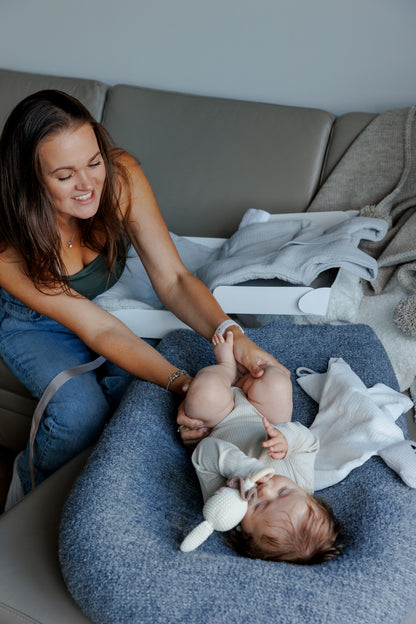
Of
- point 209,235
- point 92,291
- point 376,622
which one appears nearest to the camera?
point 376,622

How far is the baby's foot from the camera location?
1.24 metres

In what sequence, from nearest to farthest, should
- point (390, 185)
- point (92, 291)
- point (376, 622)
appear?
point (376, 622)
point (92, 291)
point (390, 185)

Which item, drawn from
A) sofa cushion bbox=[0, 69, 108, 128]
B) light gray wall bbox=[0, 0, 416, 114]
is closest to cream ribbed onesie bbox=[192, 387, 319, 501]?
light gray wall bbox=[0, 0, 416, 114]

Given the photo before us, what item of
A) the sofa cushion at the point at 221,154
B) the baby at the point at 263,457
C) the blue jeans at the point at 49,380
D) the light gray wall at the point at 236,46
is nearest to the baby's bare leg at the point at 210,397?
the baby at the point at 263,457

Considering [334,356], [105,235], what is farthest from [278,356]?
[105,235]

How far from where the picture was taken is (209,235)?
201cm

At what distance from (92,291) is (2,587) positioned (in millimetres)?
747

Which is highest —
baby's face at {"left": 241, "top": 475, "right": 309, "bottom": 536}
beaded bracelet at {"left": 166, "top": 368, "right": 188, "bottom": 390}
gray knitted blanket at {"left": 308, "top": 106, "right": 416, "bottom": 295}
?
gray knitted blanket at {"left": 308, "top": 106, "right": 416, "bottom": 295}

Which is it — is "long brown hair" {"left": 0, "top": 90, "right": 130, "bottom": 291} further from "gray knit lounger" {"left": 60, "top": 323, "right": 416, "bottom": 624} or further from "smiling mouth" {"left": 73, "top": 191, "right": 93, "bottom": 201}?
"gray knit lounger" {"left": 60, "top": 323, "right": 416, "bottom": 624}

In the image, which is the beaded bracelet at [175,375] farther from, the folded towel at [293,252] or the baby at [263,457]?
the folded towel at [293,252]

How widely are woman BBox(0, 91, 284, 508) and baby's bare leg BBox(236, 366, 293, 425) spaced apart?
46mm

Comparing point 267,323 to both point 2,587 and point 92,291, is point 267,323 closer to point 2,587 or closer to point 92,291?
point 92,291

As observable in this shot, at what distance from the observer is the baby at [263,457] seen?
961mm

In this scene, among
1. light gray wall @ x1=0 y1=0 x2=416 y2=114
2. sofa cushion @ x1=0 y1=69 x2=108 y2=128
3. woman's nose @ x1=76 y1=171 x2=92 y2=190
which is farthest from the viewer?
sofa cushion @ x1=0 y1=69 x2=108 y2=128
